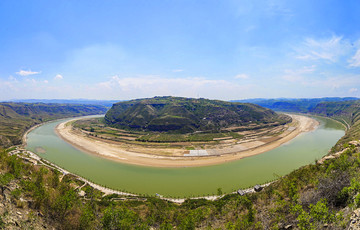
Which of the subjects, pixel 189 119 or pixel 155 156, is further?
pixel 189 119

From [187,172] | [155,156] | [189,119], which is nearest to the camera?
[187,172]

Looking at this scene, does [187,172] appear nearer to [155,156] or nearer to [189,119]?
[155,156]

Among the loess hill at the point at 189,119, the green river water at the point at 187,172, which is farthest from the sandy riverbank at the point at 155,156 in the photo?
the loess hill at the point at 189,119

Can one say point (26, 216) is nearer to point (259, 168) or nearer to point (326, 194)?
point (326, 194)

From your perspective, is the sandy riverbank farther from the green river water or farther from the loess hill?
the loess hill

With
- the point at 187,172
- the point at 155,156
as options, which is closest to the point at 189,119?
the point at 155,156

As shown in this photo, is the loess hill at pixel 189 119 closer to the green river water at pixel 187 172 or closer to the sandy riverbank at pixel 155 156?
the sandy riverbank at pixel 155 156

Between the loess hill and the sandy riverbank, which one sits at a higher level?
the loess hill

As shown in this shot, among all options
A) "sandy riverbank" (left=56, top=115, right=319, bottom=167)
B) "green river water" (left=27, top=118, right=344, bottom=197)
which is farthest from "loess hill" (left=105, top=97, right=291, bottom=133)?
"green river water" (left=27, top=118, right=344, bottom=197)
